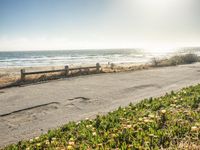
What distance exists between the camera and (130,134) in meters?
5.00

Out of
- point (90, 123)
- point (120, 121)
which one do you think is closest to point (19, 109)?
point (90, 123)

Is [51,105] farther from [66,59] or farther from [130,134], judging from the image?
[66,59]

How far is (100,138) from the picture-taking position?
502cm

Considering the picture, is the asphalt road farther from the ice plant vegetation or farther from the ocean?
the ocean

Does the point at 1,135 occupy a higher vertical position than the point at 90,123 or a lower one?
lower

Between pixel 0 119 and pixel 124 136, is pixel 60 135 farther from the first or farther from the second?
pixel 0 119

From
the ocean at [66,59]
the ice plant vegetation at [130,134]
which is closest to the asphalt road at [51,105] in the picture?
the ice plant vegetation at [130,134]

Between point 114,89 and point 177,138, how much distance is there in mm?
9700

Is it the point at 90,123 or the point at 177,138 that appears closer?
the point at 177,138

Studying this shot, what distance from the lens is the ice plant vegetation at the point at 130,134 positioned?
4.47 m

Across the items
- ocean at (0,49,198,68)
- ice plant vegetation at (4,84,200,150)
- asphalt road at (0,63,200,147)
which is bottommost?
ocean at (0,49,198,68)

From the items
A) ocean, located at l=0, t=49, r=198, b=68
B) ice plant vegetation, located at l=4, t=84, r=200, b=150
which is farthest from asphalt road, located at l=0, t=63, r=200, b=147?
ocean, located at l=0, t=49, r=198, b=68

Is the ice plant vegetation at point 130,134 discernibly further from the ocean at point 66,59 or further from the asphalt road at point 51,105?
the ocean at point 66,59

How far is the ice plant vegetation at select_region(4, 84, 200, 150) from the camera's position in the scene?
4469mm
